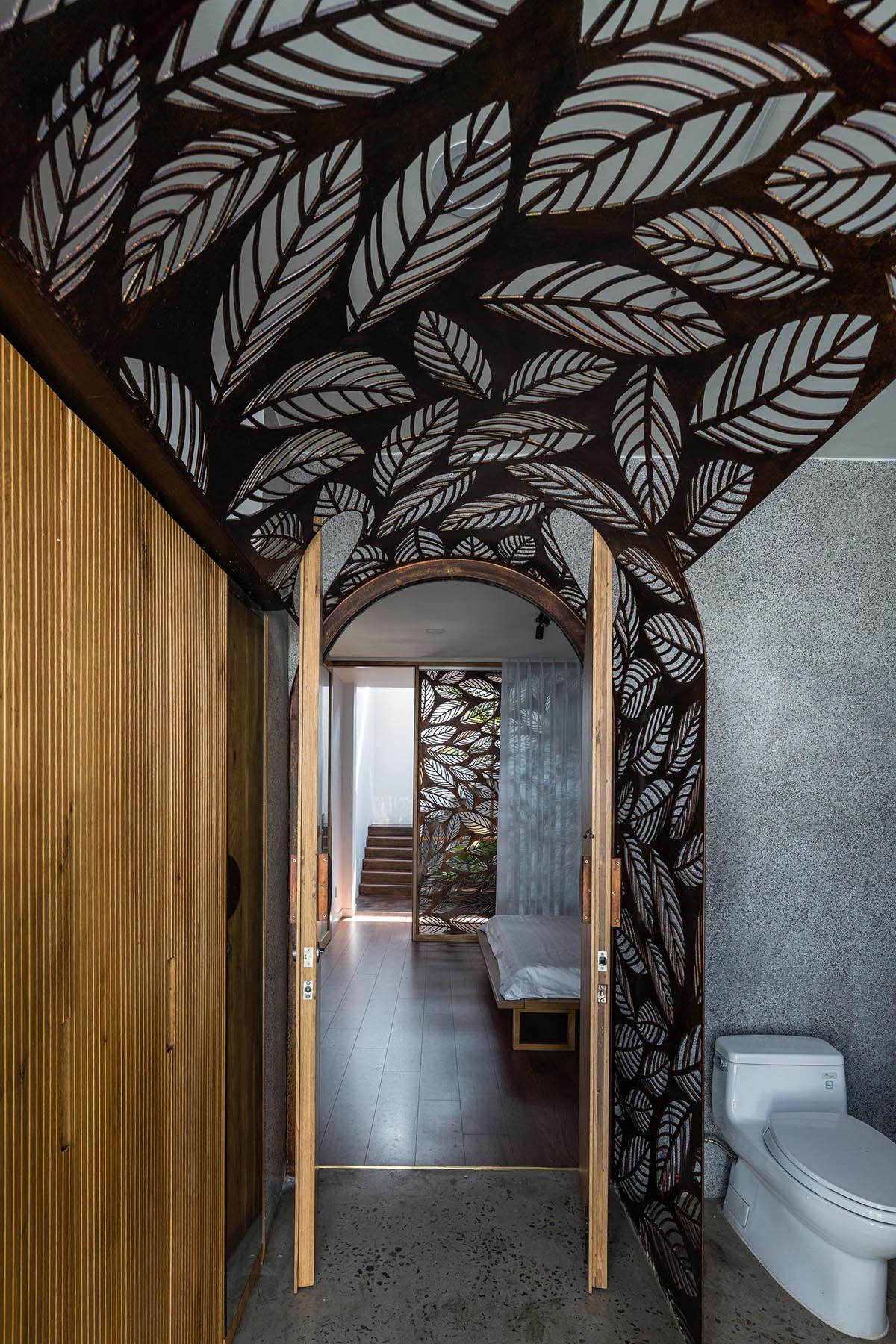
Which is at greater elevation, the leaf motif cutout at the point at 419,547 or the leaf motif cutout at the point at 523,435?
the leaf motif cutout at the point at 523,435

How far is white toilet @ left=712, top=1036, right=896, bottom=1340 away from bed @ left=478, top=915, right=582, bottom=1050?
138 cm

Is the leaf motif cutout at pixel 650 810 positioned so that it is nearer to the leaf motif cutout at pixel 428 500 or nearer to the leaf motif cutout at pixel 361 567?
the leaf motif cutout at pixel 428 500

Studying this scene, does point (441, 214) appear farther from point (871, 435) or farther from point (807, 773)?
point (807, 773)

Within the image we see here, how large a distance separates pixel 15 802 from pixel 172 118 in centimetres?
75

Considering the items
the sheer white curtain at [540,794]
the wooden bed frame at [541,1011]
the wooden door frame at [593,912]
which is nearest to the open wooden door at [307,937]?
the wooden door frame at [593,912]

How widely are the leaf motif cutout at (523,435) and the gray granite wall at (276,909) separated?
97cm

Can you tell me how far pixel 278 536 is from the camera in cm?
243

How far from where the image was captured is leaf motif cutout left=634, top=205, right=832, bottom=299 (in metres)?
1.32

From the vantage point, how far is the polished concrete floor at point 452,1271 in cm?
238

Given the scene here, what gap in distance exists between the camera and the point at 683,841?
2.58 m

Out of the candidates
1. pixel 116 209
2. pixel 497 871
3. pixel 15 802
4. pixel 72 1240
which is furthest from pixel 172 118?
pixel 497 871

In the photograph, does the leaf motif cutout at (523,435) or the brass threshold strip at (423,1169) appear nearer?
the leaf motif cutout at (523,435)

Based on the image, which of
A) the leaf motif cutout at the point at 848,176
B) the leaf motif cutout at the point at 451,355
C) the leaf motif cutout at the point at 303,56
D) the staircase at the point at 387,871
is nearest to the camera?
the leaf motif cutout at the point at 303,56

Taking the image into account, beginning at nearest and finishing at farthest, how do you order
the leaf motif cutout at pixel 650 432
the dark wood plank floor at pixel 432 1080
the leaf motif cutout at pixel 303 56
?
the leaf motif cutout at pixel 303 56
the leaf motif cutout at pixel 650 432
the dark wood plank floor at pixel 432 1080
